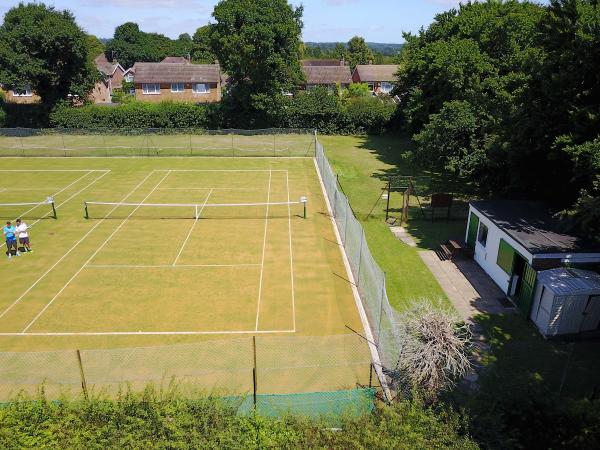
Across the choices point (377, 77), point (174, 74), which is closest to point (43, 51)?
point (174, 74)

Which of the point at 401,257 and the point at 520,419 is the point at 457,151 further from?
the point at 520,419

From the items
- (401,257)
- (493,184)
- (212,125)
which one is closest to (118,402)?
(401,257)

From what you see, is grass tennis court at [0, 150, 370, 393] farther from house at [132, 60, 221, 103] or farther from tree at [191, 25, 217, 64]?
tree at [191, 25, 217, 64]

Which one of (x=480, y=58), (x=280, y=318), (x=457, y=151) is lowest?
(x=280, y=318)

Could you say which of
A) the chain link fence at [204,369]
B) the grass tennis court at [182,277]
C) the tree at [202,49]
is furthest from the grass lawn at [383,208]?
the tree at [202,49]

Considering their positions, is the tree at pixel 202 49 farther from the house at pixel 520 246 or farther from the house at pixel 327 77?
the house at pixel 520 246

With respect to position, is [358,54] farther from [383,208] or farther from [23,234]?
[23,234]

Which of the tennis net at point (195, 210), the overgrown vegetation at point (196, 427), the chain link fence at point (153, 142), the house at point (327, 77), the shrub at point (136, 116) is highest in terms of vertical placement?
the house at point (327, 77)
